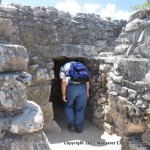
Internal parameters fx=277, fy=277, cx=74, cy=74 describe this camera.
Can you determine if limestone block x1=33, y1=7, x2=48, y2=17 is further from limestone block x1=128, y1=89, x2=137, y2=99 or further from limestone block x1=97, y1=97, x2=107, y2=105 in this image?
limestone block x1=128, y1=89, x2=137, y2=99

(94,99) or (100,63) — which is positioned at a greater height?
(100,63)

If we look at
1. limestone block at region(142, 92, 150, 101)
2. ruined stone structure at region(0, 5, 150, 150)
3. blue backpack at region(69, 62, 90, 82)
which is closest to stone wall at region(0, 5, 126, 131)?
ruined stone structure at region(0, 5, 150, 150)

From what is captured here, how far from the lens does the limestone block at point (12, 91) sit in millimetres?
1579

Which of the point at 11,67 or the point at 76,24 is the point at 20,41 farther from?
the point at 11,67

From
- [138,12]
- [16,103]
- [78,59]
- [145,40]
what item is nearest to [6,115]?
[16,103]

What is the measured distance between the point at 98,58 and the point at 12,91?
3.72 m

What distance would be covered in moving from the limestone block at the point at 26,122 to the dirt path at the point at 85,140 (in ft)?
9.18

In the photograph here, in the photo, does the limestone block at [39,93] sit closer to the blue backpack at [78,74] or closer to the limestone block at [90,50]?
the blue backpack at [78,74]

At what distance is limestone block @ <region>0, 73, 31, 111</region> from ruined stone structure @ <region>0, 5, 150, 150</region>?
1.52 metres

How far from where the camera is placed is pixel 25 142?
5.07 feet

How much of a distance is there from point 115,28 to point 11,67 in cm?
443

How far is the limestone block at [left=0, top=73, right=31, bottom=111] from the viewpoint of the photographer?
1579 millimetres

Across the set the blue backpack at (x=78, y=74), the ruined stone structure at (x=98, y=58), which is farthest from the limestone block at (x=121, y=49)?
the blue backpack at (x=78, y=74)

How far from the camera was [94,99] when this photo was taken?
538 cm
